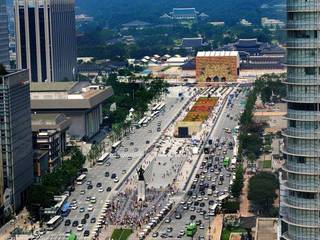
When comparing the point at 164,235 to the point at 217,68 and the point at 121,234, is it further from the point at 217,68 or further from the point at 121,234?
the point at 217,68

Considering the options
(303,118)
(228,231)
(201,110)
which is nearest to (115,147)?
(201,110)

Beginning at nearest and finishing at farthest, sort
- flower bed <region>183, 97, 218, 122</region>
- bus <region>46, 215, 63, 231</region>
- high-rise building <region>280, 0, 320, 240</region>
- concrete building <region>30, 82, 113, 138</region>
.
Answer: high-rise building <region>280, 0, 320, 240</region> < bus <region>46, 215, 63, 231</region> < concrete building <region>30, 82, 113, 138</region> < flower bed <region>183, 97, 218, 122</region>

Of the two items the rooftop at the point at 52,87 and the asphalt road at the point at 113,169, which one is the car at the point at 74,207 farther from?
the rooftop at the point at 52,87

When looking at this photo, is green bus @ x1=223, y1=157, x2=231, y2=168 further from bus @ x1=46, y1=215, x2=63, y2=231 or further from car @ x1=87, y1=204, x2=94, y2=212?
bus @ x1=46, y1=215, x2=63, y2=231

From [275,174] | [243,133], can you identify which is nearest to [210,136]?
[243,133]

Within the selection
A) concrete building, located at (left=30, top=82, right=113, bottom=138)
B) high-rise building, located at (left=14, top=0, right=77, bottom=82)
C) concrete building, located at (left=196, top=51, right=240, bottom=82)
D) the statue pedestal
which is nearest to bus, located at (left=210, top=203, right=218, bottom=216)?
the statue pedestal

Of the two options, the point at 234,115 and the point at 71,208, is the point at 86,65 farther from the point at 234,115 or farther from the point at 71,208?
the point at 71,208
